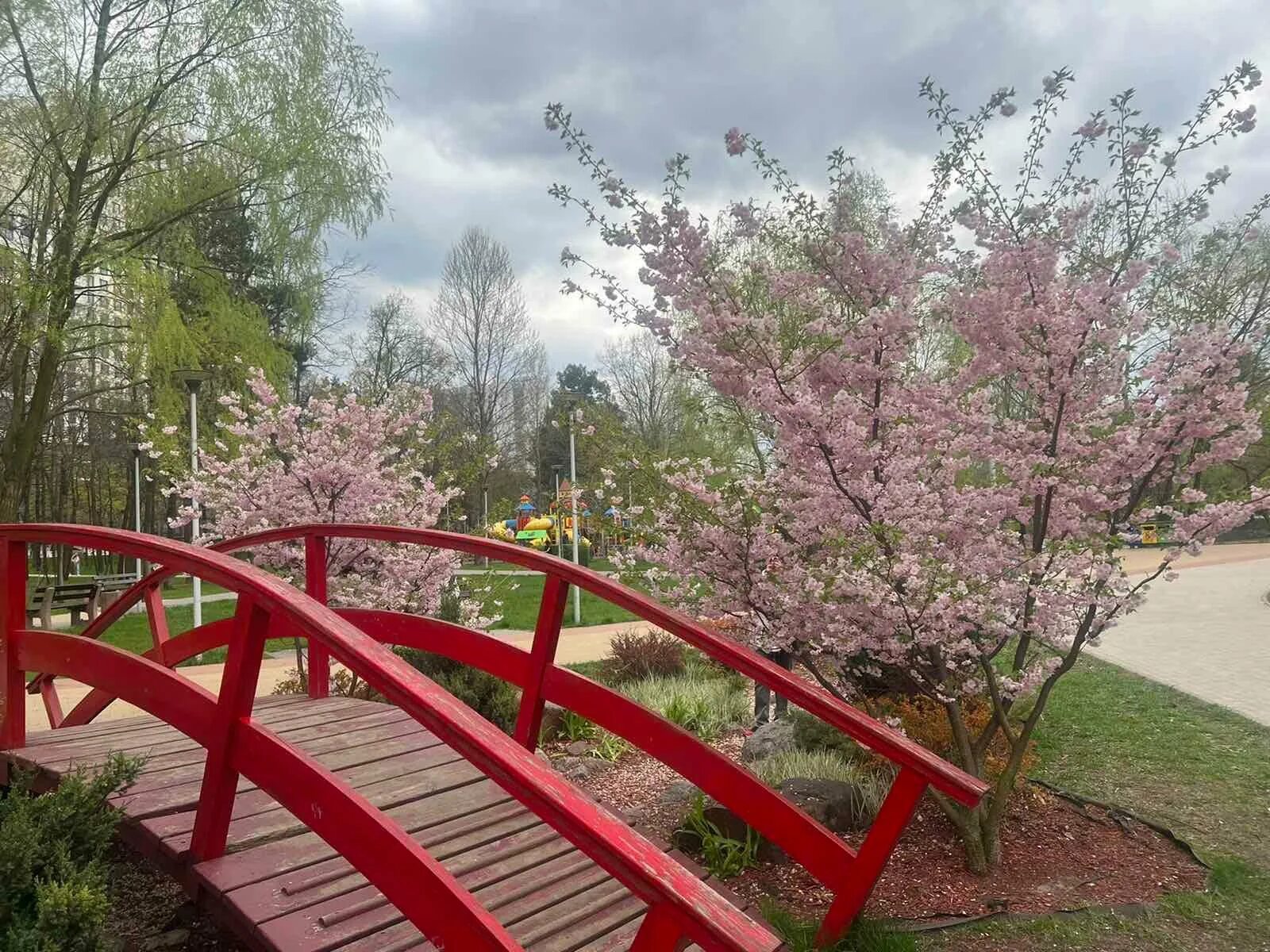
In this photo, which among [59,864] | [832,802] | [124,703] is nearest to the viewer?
[59,864]

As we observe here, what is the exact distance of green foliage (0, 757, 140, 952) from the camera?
2.13m

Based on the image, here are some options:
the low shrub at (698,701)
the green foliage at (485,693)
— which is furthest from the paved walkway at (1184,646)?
the low shrub at (698,701)

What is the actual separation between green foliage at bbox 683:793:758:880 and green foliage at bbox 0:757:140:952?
253cm

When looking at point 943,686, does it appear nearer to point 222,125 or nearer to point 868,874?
point 868,874

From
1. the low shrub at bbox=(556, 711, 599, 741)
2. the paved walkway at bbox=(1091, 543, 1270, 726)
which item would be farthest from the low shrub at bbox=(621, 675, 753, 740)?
the paved walkway at bbox=(1091, 543, 1270, 726)

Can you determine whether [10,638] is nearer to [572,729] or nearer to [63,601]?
[572,729]

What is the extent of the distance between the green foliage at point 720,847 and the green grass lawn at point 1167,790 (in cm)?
100

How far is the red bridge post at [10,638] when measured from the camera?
333 centimetres

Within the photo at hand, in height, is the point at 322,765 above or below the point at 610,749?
above

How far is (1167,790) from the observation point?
17.1ft

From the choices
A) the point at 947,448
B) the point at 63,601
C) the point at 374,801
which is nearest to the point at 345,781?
the point at 374,801

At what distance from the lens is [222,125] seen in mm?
10867

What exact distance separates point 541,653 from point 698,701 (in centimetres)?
384

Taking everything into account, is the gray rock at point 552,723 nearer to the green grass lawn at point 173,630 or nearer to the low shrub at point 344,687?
the low shrub at point 344,687
